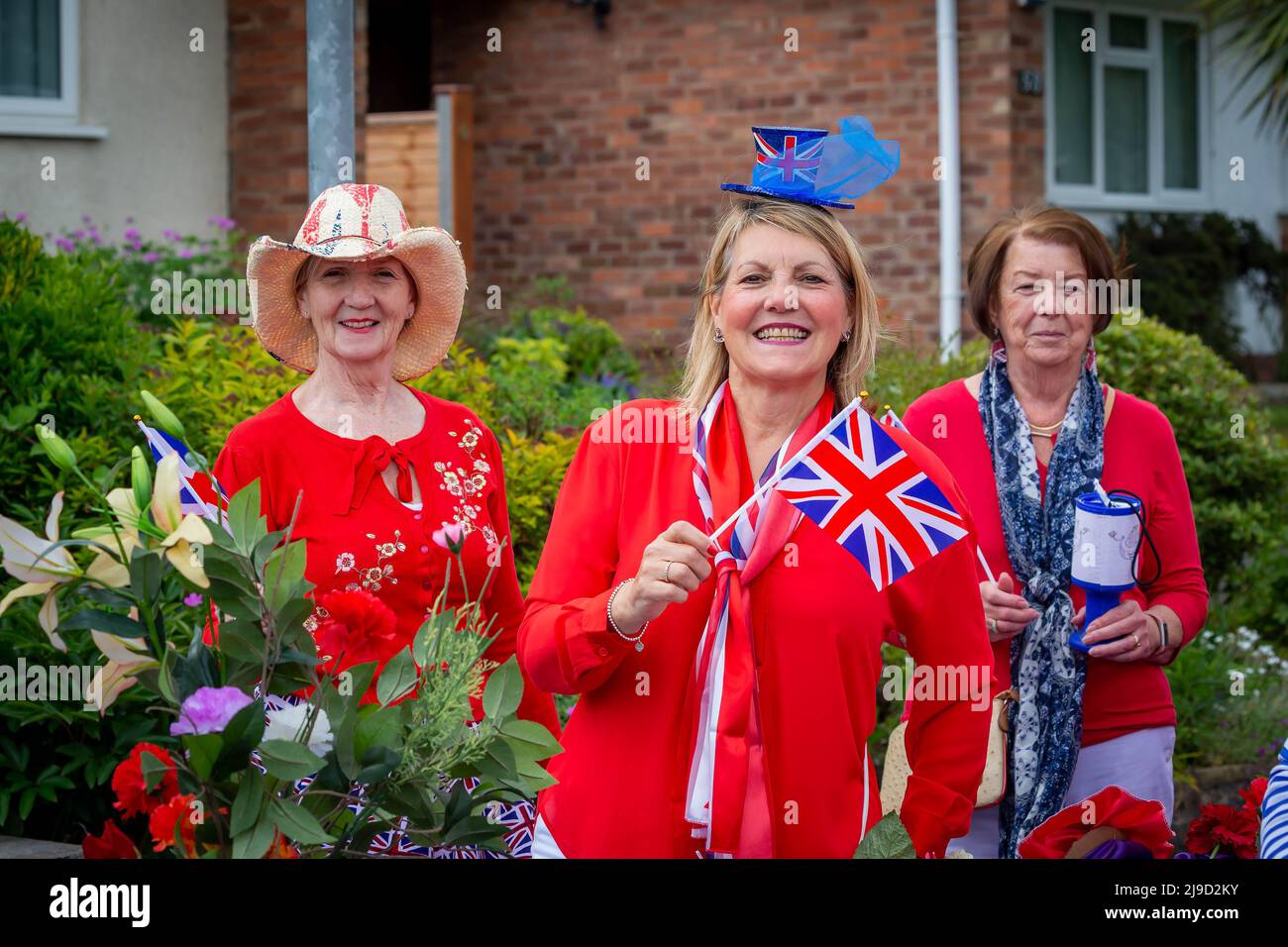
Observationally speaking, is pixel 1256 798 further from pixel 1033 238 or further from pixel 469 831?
pixel 1033 238

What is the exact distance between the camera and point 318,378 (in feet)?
10.4

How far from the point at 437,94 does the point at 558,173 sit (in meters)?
1.57

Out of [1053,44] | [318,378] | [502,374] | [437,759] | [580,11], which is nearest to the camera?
[437,759]

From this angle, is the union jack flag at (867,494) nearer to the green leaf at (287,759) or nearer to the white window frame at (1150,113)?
the green leaf at (287,759)

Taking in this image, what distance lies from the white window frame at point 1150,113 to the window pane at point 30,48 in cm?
745

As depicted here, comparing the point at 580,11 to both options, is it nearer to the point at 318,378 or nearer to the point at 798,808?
the point at 318,378

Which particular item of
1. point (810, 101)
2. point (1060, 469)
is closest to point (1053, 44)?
point (810, 101)

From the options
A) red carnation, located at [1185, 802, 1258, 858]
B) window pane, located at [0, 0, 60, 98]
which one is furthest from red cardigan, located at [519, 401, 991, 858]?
window pane, located at [0, 0, 60, 98]

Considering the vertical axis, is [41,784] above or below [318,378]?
below

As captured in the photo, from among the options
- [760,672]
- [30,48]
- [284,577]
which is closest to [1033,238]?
[760,672]

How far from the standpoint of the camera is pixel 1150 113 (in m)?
14.3

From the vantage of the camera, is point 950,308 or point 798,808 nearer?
point 798,808

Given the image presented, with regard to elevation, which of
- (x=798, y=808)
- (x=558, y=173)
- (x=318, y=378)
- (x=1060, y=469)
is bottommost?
(x=798, y=808)
